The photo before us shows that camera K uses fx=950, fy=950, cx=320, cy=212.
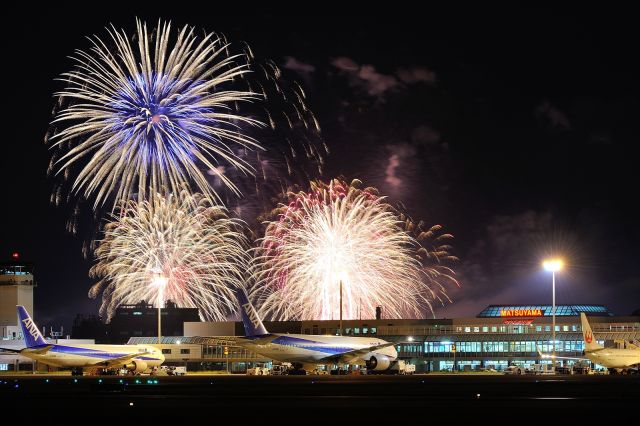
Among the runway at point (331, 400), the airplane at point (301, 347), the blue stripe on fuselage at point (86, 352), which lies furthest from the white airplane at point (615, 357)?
the blue stripe on fuselage at point (86, 352)

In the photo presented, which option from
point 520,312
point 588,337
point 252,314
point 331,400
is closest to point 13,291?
point 252,314

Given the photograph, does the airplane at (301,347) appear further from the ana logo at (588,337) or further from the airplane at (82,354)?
the ana logo at (588,337)

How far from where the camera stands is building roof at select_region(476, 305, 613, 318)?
150 m

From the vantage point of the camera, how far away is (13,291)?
15575 cm

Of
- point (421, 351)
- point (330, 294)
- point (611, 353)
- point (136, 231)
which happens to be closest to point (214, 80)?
point (136, 231)

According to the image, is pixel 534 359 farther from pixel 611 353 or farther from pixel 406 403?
pixel 406 403

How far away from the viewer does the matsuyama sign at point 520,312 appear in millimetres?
148738

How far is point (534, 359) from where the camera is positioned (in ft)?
456

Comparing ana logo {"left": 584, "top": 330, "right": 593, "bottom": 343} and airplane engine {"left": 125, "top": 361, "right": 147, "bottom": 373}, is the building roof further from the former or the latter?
airplane engine {"left": 125, "top": 361, "right": 147, "bottom": 373}

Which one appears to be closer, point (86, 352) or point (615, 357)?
point (86, 352)

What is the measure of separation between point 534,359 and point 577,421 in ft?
348

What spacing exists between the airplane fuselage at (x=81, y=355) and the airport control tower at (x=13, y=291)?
146ft

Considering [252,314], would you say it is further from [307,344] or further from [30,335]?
[30,335]

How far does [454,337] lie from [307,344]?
153 feet
